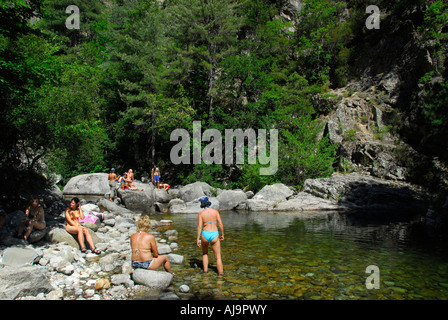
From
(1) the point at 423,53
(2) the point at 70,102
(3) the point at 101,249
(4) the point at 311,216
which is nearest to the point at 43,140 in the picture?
(2) the point at 70,102

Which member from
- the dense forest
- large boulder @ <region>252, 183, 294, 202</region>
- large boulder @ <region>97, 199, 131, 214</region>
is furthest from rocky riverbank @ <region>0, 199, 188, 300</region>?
large boulder @ <region>252, 183, 294, 202</region>

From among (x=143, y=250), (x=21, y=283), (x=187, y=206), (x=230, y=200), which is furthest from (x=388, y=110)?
(x=21, y=283)

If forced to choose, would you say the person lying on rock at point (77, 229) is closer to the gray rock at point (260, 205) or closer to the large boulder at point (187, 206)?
the large boulder at point (187, 206)

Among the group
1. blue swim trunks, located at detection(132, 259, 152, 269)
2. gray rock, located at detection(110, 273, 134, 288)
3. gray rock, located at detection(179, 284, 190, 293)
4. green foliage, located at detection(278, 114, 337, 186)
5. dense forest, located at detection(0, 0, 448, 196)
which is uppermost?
dense forest, located at detection(0, 0, 448, 196)

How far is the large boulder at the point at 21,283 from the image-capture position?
14.3 feet

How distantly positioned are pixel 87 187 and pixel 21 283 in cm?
2047

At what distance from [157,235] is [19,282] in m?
5.92

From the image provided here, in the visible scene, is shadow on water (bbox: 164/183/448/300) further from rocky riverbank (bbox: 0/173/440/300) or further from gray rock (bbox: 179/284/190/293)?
rocky riverbank (bbox: 0/173/440/300)

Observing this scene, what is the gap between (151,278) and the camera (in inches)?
215

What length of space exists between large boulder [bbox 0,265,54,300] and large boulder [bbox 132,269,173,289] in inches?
60.5


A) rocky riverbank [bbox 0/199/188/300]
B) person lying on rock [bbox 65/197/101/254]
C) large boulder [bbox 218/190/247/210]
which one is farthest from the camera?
large boulder [bbox 218/190/247/210]

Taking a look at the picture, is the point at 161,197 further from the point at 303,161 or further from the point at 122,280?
the point at 122,280

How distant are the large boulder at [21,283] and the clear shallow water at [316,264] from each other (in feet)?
8.35

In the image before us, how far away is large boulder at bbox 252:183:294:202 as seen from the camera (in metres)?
19.6
